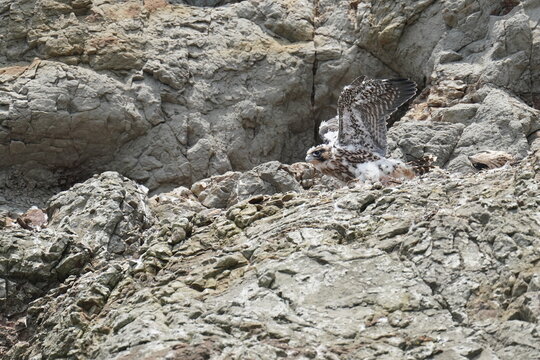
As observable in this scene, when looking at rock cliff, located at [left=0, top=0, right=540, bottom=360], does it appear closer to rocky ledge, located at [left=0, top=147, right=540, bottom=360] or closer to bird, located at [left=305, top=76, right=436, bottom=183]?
rocky ledge, located at [left=0, top=147, right=540, bottom=360]

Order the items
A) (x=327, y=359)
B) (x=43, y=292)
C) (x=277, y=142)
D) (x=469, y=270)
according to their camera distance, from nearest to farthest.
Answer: (x=327, y=359) < (x=469, y=270) < (x=43, y=292) < (x=277, y=142)

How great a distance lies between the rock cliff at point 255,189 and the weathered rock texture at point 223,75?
0.12 ft

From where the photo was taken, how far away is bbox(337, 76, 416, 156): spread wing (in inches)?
510

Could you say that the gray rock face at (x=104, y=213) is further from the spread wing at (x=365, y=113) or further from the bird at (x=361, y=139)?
the spread wing at (x=365, y=113)

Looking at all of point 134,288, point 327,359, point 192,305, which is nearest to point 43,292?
point 134,288

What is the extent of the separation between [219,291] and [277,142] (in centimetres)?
870

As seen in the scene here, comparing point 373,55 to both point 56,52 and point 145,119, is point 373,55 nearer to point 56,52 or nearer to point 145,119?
point 145,119

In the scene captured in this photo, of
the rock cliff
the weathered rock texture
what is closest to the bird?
the rock cliff

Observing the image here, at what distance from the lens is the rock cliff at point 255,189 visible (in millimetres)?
7496

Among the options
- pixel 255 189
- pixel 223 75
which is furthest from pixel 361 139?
pixel 223 75

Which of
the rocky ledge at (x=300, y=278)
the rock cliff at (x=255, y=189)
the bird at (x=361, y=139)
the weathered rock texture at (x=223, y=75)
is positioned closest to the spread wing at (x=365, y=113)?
the bird at (x=361, y=139)

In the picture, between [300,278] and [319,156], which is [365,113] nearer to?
[319,156]

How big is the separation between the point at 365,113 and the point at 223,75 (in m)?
4.57

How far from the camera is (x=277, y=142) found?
16.9m
